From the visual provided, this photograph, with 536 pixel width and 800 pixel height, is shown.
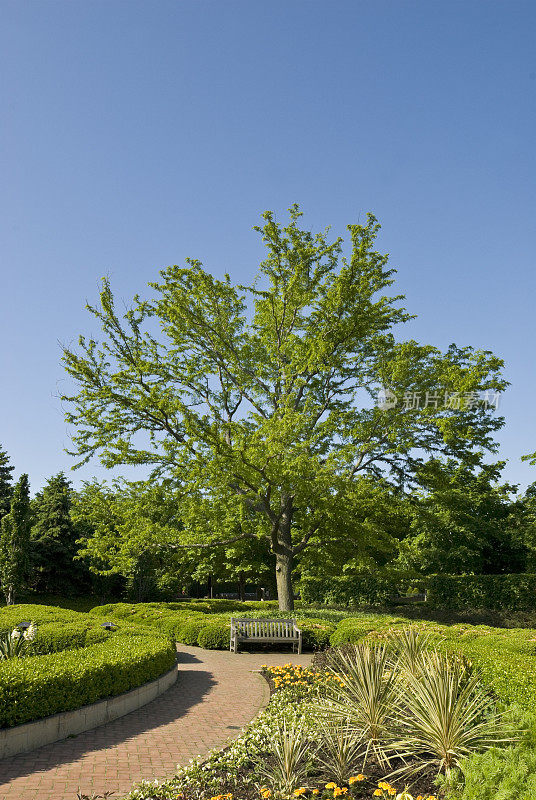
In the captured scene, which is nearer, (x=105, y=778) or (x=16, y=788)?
(x=16, y=788)

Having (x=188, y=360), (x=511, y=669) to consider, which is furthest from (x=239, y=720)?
(x=188, y=360)

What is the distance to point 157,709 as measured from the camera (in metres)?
8.77

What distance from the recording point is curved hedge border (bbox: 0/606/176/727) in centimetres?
661

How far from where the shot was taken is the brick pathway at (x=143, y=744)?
552 centimetres

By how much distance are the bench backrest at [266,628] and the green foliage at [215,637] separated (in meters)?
0.64

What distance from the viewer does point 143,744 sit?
6898 mm

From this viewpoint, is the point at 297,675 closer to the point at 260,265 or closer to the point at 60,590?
the point at 260,265

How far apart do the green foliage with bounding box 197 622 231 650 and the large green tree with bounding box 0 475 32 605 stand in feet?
56.5

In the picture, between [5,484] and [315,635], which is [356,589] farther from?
[5,484]

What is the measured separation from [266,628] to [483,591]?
16.7 metres

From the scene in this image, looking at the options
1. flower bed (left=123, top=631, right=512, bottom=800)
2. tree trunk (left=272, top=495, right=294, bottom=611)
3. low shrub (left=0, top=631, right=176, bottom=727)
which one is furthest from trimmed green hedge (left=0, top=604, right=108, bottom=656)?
tree trunk (left=272, top=495, right=294, bottom=611)

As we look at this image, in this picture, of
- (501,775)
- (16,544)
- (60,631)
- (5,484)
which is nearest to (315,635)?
(60,631)

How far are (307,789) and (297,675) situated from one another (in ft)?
18.1

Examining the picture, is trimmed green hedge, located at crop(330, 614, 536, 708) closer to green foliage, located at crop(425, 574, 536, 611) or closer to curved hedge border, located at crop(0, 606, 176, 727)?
curved hedge border, located at crop(0, 606, 176, 727)
